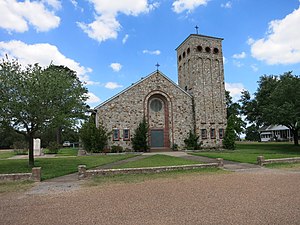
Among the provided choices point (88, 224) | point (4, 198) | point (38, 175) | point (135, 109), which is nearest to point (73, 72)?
point (135, 109)

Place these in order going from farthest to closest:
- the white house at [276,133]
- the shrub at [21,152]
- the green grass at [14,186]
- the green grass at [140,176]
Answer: the white house at [276,133]
the shrub at [21,152]
the green grass at [140,176]
the green grass at [14,186]

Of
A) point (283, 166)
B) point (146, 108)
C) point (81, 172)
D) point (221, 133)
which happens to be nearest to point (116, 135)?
point (146, 108)

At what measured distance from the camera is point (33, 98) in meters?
13.5

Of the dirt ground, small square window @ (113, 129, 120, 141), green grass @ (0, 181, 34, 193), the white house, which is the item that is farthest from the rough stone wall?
the white house

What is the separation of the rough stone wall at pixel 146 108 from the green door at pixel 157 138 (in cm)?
86

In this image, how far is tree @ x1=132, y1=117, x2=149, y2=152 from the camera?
25.5 m

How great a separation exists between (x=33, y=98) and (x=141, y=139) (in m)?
13.8

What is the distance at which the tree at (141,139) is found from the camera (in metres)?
25.5

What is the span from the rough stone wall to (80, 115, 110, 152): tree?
1.28m

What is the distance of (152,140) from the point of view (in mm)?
27609

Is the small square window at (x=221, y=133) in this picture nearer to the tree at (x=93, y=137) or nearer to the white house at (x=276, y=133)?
the tree at (x=93, y=137)

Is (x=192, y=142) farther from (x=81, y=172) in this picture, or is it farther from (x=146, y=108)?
(x=81, y=172)

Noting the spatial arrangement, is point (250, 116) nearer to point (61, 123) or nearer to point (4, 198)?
point (61, 123)

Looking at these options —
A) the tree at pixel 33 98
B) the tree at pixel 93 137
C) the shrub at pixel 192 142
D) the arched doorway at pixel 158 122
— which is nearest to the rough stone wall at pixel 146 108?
the arched doorway at pixel 158 122
